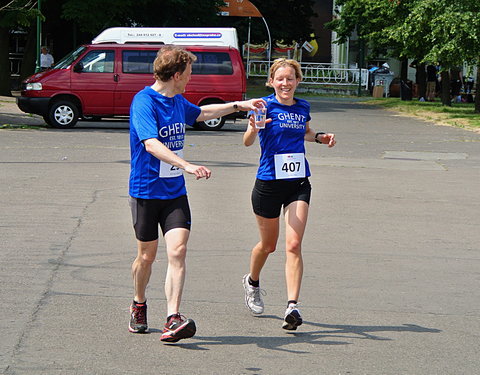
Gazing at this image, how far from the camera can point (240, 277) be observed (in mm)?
7473

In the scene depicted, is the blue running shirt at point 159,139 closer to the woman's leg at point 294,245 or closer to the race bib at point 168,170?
the race bib at point 168,170

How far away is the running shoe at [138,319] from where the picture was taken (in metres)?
5.77

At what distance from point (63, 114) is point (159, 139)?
17612 mm

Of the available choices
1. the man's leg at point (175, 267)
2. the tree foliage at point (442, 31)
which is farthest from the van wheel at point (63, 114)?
the man's leg at point (175, 267)

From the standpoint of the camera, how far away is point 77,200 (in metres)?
11.3

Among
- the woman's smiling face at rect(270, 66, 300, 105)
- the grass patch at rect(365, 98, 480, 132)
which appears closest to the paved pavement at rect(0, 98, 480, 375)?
the woman's smiling face at rect(270, 66, 300, 105)

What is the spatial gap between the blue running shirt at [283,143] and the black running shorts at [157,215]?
801mm

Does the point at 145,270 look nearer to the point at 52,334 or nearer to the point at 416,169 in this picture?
the point at 52,334

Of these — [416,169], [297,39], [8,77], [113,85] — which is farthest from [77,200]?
[297,39]

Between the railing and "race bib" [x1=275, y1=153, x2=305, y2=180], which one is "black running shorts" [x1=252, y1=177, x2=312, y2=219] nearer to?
"race bib" [x1=275, y1=153, x2=305, y2=180]

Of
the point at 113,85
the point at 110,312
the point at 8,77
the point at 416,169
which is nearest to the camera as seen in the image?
the point at 110,312

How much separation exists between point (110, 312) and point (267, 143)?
4.89ft

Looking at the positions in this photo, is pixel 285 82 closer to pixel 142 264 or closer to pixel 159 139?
pixel 159 139

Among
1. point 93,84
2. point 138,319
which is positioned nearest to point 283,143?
point 138,319
